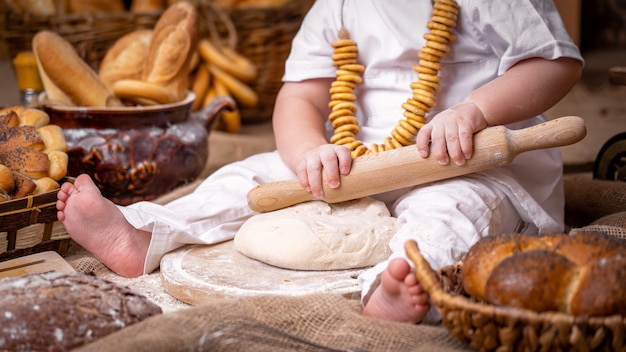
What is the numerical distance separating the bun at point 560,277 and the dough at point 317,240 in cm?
32

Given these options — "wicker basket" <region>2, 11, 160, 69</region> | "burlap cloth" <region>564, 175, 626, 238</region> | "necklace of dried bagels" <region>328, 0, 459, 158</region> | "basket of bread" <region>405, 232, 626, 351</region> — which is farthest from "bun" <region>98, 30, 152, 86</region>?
"basket of bread" <region>405, 232, 626, 351</region>

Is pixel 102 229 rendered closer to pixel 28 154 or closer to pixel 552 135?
pixel 28 154

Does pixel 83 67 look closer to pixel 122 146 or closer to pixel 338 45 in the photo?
pixel 122 146

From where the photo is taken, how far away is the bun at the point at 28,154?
Answer: 4.88ft

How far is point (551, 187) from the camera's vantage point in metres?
1.56

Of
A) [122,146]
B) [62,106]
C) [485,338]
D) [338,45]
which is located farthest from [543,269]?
[62,106]

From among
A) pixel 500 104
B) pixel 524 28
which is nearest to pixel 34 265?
pixel 500 104

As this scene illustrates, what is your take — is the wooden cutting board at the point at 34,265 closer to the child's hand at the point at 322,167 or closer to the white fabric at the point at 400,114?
the white fabric at the point at 400,114

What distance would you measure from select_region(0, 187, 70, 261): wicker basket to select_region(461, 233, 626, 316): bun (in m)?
0.88

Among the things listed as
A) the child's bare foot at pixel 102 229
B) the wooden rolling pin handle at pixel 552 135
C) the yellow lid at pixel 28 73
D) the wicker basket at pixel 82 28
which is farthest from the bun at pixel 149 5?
the wooden rolling pin handle at pixel 552 135

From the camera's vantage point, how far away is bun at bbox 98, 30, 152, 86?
7.38 ft

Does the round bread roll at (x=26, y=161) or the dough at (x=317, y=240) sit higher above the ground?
the round bread roll at (x=26, y=161)

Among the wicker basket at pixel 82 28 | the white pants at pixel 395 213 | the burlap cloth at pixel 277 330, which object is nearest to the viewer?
the burlap cloth at pixel 277 330

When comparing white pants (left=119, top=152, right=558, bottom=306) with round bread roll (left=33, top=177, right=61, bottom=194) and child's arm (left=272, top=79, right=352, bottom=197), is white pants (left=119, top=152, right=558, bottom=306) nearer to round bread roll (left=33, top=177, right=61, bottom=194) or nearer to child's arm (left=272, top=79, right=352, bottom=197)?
child's arm (left=272, top=79, right=352, bottom=197)
